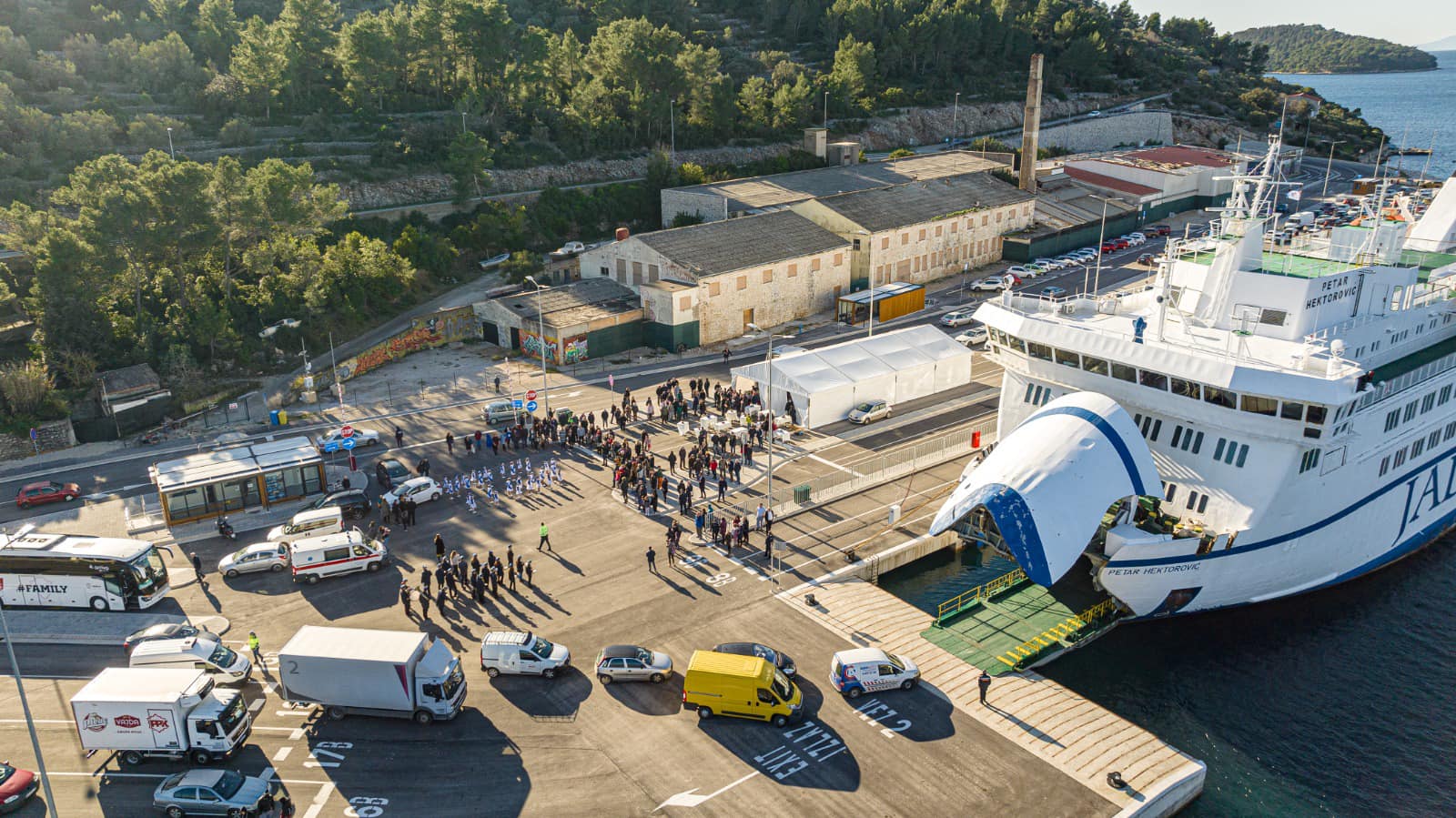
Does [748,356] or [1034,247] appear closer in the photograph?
[748,356]

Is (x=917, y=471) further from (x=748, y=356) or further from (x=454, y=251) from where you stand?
(x=454, y=251)

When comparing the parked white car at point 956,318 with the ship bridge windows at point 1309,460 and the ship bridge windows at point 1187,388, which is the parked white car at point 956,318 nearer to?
the ship bridge windows at point 1187,388

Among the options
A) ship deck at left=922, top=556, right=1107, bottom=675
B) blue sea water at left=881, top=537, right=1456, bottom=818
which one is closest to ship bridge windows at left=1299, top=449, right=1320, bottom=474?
blue sea water at left=881, top=537, right=1456, bottom=818

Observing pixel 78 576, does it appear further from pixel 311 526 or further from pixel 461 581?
pixel 461 581

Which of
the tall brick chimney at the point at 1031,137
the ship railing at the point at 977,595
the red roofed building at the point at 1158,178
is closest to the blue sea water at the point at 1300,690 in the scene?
the ship railing at the point at 977,595

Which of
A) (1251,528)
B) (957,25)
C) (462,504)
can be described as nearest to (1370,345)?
(1251,528)

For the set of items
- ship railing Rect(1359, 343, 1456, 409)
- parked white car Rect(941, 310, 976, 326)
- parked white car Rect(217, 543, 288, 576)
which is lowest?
parked white car Rect(217, 543, 288, 576)

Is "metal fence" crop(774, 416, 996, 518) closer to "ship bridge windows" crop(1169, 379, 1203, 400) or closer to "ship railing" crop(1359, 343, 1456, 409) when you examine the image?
"ship bridge windows" crop(1169, 379, 1203, 400)
